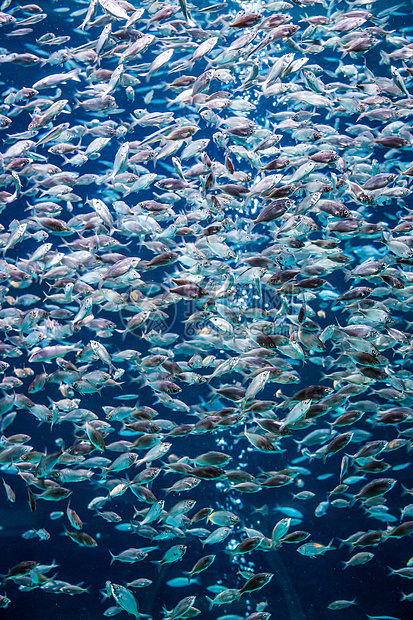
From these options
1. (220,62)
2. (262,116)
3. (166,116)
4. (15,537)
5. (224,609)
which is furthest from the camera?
(262,116)

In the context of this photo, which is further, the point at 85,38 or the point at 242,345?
the point at 85,38

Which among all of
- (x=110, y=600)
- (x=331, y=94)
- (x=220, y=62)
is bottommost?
(x=110, y=600)

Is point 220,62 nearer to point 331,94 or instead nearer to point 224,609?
point 331,94

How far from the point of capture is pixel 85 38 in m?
9.24

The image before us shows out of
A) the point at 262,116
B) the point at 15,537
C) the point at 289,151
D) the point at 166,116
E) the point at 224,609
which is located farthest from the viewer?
the point at 262,116

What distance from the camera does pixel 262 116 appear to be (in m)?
8.95

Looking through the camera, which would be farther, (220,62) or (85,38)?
(85,38)

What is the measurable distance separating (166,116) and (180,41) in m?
1.34

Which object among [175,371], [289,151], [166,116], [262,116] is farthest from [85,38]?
[175,371]

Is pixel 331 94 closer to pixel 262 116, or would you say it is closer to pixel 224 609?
pixel 262 116

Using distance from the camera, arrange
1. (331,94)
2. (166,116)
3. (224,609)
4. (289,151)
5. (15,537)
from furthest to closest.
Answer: (15,537) < (224,609) < (331,94) < (166,116) < (289,151)

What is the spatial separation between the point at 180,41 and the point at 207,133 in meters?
3.55

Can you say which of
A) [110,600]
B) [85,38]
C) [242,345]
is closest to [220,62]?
[242,345]

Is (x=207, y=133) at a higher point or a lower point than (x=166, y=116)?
lower
